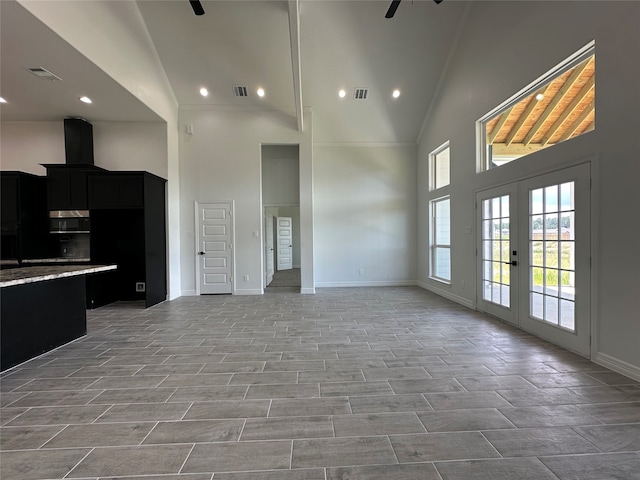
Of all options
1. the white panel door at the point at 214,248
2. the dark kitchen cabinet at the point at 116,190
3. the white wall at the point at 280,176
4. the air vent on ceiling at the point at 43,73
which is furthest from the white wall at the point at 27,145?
the white wall at the point at 280,176

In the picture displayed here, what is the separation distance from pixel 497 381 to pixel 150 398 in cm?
286

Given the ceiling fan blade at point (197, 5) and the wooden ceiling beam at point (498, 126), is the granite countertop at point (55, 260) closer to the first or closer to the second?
the ceiling fan blade at point (197, 5)

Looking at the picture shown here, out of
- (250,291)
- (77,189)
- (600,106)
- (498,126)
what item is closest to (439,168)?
(498,126)

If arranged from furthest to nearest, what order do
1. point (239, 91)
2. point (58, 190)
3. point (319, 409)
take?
1. point (239, 91)
2. point (58, 190)
3. point (319, 409)

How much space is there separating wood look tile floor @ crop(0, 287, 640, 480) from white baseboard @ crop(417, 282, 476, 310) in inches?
49.6

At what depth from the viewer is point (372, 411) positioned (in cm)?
210

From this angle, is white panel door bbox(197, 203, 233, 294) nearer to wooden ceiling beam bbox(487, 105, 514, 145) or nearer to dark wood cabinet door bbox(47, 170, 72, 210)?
dark wood cabinet door bbox(47, 170, 72, 210)

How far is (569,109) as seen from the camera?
3.35m

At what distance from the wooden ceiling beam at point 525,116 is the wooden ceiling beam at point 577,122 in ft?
2.44

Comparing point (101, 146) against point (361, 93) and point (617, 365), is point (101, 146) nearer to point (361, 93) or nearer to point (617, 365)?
point (361, 93)

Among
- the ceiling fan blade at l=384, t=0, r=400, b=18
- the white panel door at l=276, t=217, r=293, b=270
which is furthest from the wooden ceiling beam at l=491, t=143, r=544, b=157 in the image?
the white panel door at l=276, t=217, r=293, b=270

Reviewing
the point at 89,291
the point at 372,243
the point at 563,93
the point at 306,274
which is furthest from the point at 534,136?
the point at 89,291

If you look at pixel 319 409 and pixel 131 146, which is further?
pixel 131 146

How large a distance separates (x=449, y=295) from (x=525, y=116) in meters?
3.33
